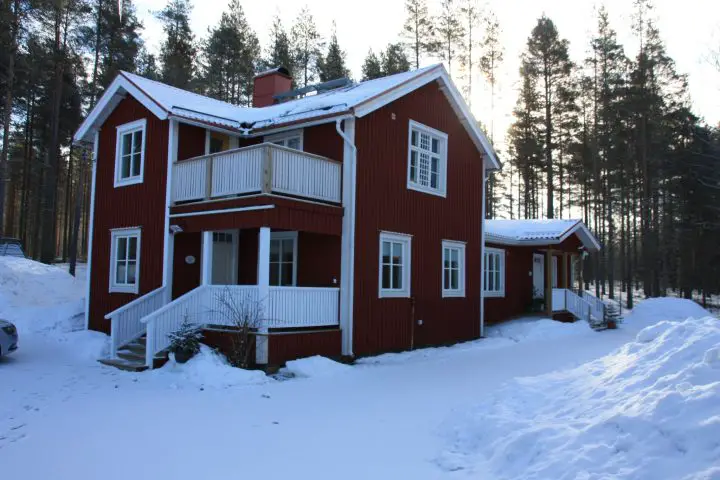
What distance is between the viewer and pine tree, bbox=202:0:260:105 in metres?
32.0

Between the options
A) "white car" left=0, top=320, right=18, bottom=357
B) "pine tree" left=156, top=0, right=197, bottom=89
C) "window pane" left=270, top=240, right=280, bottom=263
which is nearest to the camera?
"white car" left=0, top=320, right=18, bottom=357

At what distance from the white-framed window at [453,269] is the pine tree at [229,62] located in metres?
20.1

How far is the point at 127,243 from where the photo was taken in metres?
15.4

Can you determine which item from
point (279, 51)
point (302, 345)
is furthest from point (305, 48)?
point (302, 345)

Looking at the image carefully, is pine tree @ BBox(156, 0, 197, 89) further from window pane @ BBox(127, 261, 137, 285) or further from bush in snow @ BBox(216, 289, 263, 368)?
bush in snow @ BBox(216, 289, 263, 368)

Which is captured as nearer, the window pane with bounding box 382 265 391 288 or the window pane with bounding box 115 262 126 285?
the window pane with bounding box 382 265 391 288

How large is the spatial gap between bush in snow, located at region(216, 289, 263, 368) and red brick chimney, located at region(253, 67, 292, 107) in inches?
377

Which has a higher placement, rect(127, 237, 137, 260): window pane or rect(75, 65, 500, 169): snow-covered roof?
rect(75, 65, 500, 169): snow-covered roof

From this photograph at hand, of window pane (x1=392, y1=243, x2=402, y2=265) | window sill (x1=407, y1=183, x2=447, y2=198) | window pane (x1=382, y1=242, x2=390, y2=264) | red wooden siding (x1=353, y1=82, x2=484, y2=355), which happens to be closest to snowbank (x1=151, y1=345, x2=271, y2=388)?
red wooden siding (x1=353, y1=82, x2=484, y2=355)

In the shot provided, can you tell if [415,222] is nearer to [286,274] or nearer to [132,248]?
[286,274]

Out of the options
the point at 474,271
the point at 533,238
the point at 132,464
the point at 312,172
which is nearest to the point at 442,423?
the point at 132,464

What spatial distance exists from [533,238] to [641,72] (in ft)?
52.3

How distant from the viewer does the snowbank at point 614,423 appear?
4.57 m

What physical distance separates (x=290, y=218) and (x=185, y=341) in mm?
3255
